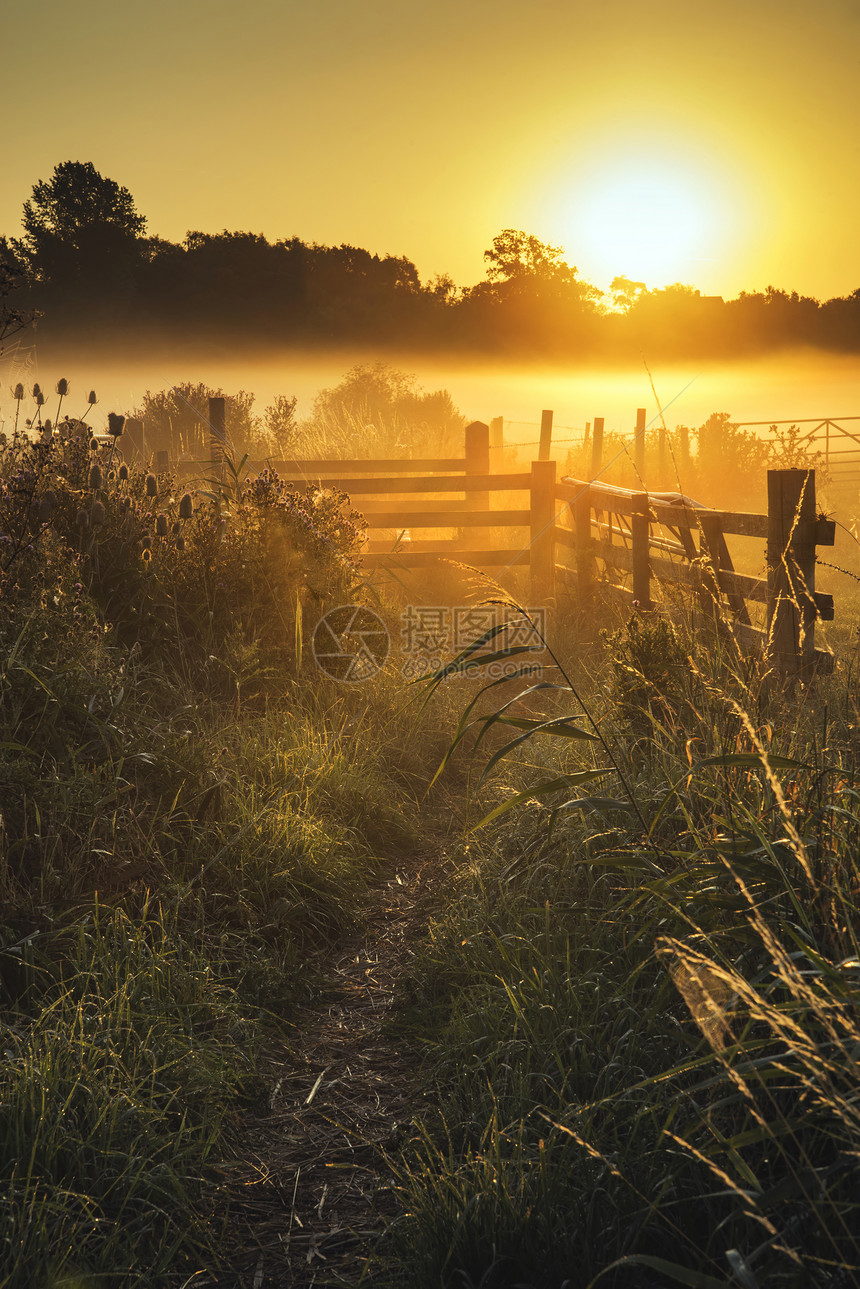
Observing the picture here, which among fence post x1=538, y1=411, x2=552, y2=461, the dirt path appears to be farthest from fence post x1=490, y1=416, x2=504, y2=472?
the dirt path

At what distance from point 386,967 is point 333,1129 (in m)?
0.92

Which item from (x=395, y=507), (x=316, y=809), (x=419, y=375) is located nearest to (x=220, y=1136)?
(x=316, y=809)

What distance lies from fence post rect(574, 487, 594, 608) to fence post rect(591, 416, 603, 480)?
9760 mm

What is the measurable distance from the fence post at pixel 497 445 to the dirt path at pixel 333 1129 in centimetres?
1873

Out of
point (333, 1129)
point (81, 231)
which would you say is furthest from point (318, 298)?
point (333, 1129)

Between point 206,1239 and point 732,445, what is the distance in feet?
74.5

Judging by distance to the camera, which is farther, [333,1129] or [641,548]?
[641,548]

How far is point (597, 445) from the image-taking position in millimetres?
17984

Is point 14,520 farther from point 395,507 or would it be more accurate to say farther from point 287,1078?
point 395,507

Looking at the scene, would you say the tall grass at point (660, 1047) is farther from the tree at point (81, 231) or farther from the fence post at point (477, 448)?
the tree at point (81, 231)

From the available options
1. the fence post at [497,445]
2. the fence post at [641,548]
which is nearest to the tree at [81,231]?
the fence post at [497,445]

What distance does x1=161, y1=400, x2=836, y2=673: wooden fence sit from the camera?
4.91 meters

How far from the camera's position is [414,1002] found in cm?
305

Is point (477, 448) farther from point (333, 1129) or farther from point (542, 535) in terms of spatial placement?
point (333, 1129)
